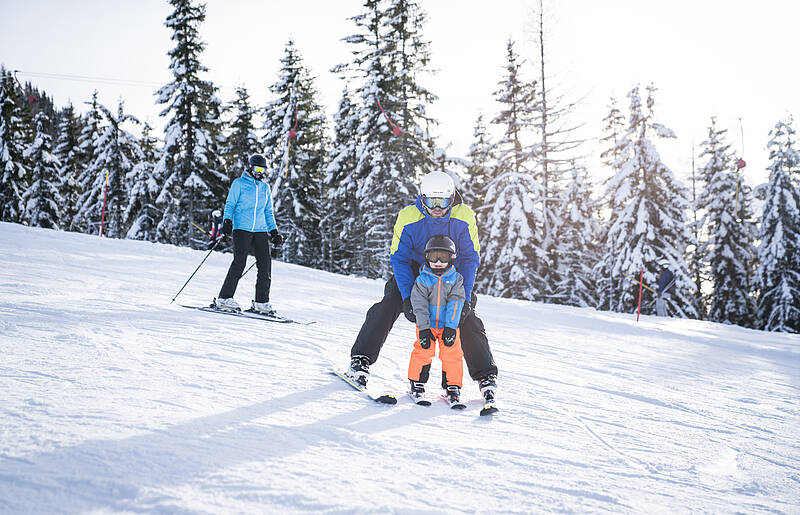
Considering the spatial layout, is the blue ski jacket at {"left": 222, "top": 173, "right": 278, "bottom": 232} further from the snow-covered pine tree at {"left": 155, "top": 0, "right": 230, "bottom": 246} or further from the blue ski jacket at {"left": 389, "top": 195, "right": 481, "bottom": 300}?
the snow-covered pine tree at {"left": 155, "top": 0, "right": 230, "bottom": 246}

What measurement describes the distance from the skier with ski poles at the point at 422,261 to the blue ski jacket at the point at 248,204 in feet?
9.00

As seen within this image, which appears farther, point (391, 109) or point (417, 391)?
point (391, 109)

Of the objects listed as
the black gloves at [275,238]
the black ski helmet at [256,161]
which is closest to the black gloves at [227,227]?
the black gloves at [275,238]

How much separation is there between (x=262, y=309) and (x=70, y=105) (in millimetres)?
43058

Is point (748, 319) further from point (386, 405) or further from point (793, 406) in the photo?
point (386, 405)

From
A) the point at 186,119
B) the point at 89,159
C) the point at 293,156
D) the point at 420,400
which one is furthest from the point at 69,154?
the point at 420,400

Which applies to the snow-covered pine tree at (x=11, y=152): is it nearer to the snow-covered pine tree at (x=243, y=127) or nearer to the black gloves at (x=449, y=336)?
the snow-covered pine tree at (x=243, y=127)

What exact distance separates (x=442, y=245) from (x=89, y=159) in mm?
42605

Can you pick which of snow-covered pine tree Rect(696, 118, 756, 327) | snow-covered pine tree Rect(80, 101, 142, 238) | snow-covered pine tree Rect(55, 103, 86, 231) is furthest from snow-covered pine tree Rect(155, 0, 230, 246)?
snow-covered pine tree Rect(696, 118, 756, 327)

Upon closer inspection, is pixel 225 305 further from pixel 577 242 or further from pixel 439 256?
pixel 577 242

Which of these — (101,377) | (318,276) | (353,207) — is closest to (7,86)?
(353,207)

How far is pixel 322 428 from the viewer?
2512 millimetres

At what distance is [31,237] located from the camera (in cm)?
1156

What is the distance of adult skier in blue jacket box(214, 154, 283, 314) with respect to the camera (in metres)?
5.80
